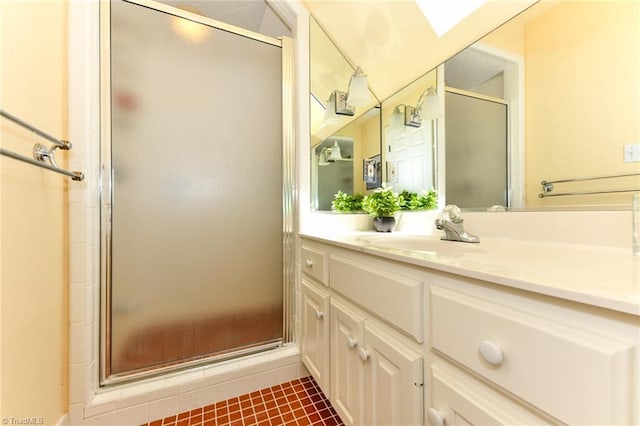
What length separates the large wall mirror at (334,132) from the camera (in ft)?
5.06

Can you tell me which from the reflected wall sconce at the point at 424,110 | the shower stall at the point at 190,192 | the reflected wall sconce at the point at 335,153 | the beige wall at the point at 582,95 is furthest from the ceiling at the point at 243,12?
the beige wall at the point at 582,95

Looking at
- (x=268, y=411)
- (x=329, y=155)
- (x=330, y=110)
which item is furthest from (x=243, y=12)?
(x=268, y=411)

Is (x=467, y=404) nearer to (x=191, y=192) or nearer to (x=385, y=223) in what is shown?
(x=385, y=223)

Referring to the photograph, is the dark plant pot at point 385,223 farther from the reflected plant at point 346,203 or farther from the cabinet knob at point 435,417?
the cabinet knob at point 435,417

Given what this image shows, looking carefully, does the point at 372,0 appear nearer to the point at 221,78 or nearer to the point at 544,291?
the point at 221,78

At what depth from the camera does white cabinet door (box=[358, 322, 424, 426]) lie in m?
0.61

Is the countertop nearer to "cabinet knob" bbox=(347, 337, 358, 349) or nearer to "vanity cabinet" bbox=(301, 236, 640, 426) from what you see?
"vanity cabinet" bbox=(301, 236, 640, 426)

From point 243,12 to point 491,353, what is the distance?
6.95ft

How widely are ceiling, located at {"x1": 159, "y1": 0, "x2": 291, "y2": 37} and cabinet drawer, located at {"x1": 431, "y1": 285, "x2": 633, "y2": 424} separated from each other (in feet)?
5.71

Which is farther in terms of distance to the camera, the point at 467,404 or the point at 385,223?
the point at 385,223

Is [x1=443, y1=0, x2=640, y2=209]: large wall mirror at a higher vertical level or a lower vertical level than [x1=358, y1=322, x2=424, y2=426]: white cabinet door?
higher

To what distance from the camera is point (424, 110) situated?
1.37 meters

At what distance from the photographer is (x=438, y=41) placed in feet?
3.96

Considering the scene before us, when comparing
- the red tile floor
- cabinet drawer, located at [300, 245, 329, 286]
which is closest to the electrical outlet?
cabinet drawer, located at [300, 245, 329, 286]
